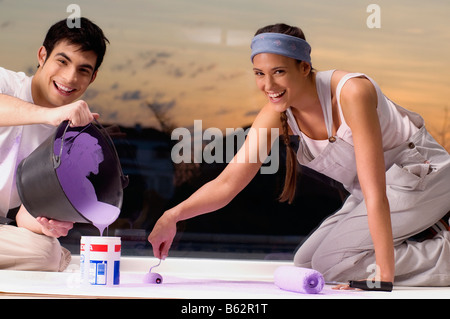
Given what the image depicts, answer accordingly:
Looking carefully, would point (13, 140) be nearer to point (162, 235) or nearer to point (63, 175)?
point (63, 175)

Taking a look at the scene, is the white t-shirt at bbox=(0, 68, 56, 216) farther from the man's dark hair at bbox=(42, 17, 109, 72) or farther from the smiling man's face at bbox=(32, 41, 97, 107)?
the man's dark hair at bbox=(42, 17, 109, 72)

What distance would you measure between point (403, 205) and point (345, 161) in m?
0.24

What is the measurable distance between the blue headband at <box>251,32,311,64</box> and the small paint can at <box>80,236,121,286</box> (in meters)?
0.74

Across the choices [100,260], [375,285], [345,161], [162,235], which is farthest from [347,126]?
[100,260]

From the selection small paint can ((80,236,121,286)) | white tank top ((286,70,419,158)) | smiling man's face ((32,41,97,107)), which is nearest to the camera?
small paint can ((80,236,121,286))

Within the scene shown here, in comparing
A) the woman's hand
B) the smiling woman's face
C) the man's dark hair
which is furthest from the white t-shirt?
the smiling woman's face

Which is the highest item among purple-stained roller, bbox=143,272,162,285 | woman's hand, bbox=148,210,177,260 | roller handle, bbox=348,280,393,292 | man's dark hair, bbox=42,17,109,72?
man's dark hair, bbox=42,17,109,72

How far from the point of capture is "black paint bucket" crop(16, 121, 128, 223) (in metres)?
1.64

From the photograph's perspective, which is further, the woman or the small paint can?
the woman

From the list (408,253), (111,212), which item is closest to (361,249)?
(408,253)

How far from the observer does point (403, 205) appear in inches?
78.5

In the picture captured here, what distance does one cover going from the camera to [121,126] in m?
2.99

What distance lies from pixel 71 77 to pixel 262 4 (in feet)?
4.21
